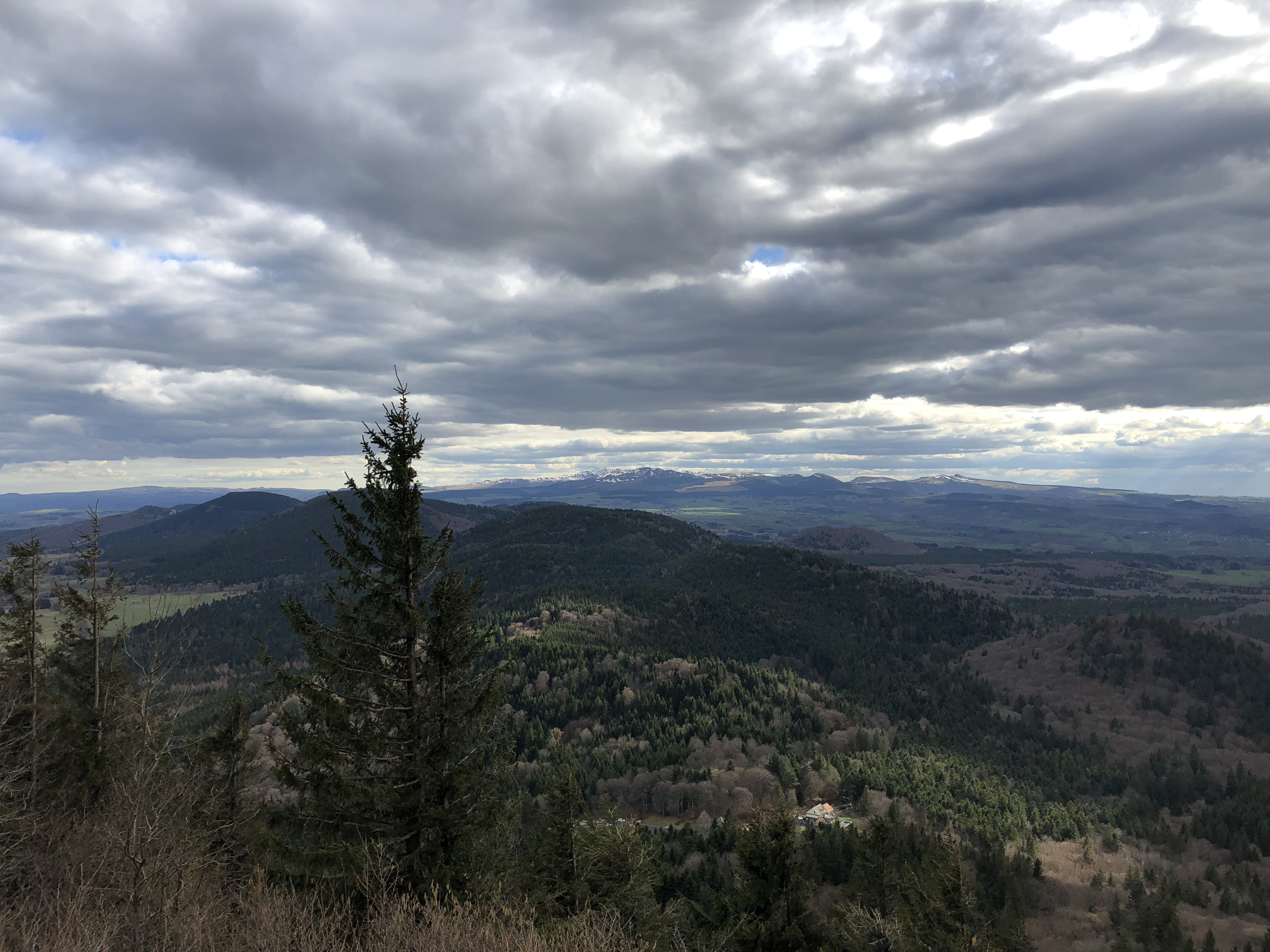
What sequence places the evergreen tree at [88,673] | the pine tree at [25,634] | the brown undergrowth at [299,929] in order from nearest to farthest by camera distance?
the brown undergrowth at [299,929] → the pine tree at [25,634] → the evergreen tree at [88,673]

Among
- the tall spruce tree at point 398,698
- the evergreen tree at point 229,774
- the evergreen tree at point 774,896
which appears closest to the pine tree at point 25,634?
the evergreen tree at point 229,774

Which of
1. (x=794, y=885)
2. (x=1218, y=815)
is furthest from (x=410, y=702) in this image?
(x=1218, y=815)

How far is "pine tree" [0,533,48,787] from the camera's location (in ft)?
127

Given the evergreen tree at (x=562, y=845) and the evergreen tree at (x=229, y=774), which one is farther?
the evergreen tree at (x=562, y=845)

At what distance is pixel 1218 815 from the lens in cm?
13762

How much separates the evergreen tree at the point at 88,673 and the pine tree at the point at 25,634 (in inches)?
47.0

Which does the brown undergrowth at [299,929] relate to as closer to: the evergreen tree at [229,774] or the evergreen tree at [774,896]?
the evergreen tree at [229,774]

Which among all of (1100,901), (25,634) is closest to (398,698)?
(25,634)

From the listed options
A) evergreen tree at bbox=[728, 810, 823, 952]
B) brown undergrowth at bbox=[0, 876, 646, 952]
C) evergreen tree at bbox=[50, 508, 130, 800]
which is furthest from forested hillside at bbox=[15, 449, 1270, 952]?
brown undergrowth at bbox=[0, 876, 646, 952]

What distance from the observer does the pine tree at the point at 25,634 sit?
127ft

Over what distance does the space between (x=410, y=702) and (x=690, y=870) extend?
85174 mm

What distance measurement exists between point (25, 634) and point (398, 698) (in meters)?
32.5

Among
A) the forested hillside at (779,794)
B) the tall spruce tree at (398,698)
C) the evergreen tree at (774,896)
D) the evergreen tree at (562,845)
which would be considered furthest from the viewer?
the evergreen tree at (562,845)

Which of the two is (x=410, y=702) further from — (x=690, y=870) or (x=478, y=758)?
(x=690, y=870)
